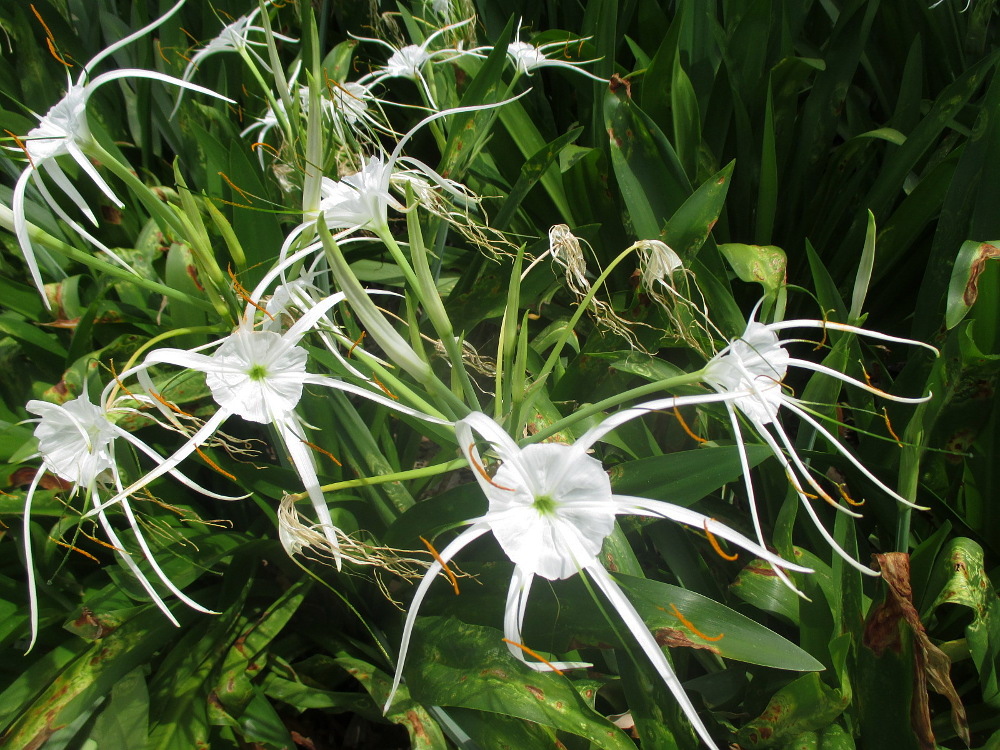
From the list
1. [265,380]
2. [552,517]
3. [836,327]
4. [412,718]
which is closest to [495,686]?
[412,718]

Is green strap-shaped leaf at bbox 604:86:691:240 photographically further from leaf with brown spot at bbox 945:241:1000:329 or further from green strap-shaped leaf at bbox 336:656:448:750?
green strap-shaped leaf at bbox 336:656:448:750

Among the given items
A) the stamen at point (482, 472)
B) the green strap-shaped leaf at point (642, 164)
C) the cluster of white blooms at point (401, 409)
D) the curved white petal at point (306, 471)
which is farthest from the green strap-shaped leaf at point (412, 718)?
the green strap-shaped leaf at point (642, 164)

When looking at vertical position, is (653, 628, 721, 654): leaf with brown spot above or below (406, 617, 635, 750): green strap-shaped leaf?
above

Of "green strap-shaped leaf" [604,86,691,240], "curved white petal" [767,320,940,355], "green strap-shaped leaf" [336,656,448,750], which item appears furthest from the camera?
"green strap-shaped leaf" [604,86,691,240]

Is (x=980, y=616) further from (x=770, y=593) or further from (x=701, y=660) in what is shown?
(x=701, y=660)

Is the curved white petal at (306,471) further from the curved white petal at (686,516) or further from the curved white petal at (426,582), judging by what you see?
the curved white petal at (686,516)

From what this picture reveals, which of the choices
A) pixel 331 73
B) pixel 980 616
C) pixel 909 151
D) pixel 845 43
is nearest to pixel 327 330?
pixel 980 616

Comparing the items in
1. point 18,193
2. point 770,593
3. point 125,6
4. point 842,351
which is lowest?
point 770,593

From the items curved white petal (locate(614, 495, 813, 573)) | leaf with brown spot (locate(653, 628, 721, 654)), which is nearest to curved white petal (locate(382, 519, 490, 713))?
curved white petal (locate(614, 495, 813, 573))
